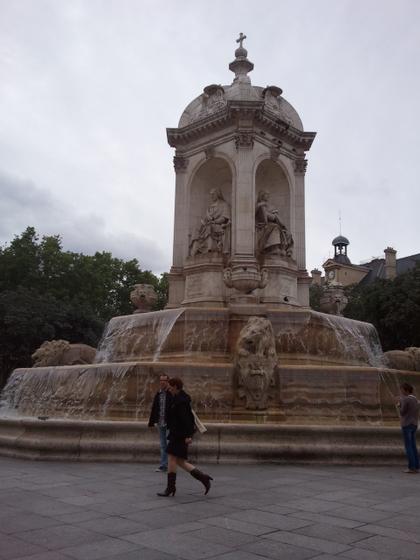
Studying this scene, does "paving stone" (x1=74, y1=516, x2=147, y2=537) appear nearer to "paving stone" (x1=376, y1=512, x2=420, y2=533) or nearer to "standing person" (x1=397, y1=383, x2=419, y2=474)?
"paving stone" (x1=376, y1=512, x2=420, y2=533)

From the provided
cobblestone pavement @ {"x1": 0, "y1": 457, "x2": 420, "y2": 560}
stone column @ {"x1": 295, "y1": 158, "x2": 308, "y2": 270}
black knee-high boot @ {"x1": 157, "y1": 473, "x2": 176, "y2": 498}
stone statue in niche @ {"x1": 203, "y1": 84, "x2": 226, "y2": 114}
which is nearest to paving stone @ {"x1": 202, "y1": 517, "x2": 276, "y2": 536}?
cobblestone pavement @ {"x1": 0, "y1": 457, "x2": 420, "y2": 560}

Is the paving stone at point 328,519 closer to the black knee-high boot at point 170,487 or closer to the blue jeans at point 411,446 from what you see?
the black knee-high boot at point 170,487

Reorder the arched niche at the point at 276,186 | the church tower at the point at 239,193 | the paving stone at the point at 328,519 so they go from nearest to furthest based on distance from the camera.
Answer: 1. the paving stone at the point at 328,519
2. the church tower at the point at 239,193
3. the arched niche at the point at 276,186

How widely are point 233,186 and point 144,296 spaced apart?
4.99 m

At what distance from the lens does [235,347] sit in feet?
47.5

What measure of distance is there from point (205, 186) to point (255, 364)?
1129 centimetres

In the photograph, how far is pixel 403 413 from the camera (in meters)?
11.3

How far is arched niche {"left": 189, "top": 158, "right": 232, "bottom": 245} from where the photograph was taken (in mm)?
Result: 22594

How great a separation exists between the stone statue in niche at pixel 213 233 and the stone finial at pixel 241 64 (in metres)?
5.30

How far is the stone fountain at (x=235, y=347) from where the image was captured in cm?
1155

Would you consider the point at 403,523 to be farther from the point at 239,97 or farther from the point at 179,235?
the point at 239,97

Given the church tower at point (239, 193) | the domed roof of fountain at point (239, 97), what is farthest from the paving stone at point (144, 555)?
the domed roof of fountain at point (239, 97)

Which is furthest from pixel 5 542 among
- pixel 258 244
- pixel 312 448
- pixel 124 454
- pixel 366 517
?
pixel 258 244

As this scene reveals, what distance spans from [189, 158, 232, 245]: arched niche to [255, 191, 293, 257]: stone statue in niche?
1.61 metres
